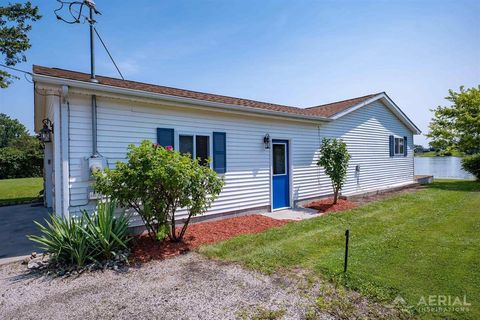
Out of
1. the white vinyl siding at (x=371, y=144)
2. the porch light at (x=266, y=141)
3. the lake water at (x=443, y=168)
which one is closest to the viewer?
the porch light at (x=266, y=141)

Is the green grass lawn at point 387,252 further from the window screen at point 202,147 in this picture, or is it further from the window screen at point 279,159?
the window screen at point 202,147

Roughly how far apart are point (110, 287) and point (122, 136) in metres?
2.99

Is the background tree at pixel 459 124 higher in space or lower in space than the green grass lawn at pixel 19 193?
higher

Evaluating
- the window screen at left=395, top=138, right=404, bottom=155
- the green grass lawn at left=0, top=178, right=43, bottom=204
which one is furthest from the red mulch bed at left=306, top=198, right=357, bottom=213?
the green grass lawn at left=0, top=178, right=43, bottom=204

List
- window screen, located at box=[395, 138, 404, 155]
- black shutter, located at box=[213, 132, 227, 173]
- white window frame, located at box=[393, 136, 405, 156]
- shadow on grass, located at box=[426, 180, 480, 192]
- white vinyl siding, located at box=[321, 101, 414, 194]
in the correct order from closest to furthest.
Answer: black shutter, located at box=[213, 132, 227, 173] → white vinyl siding, located at box=[321, 101, 414, 194] → shadow on grass, located at box=[426, 180, 480, 192] → white window frame, located at box=[393, 136, 405, 156] → window screen, located at box=[395, 138, 404, 155]

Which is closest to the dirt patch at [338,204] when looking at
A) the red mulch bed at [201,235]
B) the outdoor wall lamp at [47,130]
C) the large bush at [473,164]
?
the red mulch bed at [201,235]

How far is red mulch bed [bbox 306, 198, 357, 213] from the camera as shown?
26.3 feet

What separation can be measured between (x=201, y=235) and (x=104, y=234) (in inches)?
77.0

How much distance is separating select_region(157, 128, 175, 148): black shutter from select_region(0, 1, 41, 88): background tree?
39.2 ft

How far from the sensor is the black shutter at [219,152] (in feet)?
21.6

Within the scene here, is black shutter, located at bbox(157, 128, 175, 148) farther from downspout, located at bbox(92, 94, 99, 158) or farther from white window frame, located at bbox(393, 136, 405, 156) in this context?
white window frame, located at bbox(393, 136, 405, 156)

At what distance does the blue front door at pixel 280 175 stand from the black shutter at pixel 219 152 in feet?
6.32

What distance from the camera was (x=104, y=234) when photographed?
4191 mm

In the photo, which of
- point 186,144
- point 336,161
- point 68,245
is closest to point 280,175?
point 336,161
